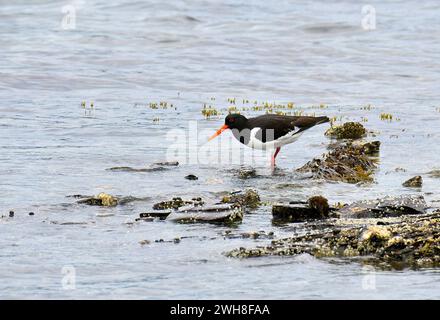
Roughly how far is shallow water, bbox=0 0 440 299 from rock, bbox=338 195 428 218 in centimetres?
100

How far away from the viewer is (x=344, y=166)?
16359 mm

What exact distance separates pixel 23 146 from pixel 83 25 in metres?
21.8

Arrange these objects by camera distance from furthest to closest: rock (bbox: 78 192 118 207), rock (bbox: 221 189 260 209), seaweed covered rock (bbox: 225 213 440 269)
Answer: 1. rock (bbox: 78 192 118 207)
2. rock (bbox: 221 189 260 209)
3. seaweed covered rock (bbox: 225 213 440 269)

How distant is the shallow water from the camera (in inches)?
421

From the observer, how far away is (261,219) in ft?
43.1

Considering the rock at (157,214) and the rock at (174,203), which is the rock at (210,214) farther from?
the rock at (174,203)

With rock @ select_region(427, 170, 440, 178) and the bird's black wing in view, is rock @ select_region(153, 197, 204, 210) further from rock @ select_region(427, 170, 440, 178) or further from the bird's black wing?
rock @ select_region(427, 170, 440, 178)

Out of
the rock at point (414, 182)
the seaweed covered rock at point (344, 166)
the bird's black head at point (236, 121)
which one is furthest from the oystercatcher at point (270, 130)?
the rock at point (414, 182)

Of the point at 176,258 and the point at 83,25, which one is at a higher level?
the point at 83,25

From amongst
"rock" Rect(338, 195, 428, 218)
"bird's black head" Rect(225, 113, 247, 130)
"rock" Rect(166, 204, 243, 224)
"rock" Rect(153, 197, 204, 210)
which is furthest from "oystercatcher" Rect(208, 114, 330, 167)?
"rock" Rect(338, 195, 428, 218)

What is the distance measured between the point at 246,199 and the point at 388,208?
7.17 ft

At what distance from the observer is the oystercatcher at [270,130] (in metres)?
17.7
